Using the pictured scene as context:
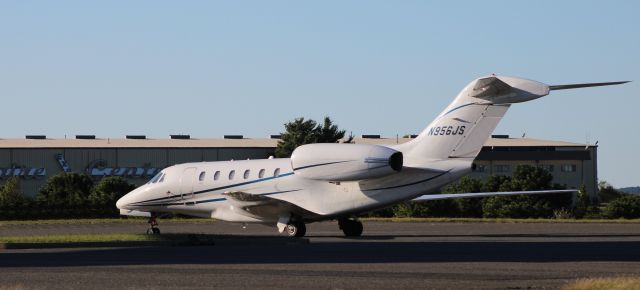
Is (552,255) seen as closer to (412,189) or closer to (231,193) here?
(412,189)

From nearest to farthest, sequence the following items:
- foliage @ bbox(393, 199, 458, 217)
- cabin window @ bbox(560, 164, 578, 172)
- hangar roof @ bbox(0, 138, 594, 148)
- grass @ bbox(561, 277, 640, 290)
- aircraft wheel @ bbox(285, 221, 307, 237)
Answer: grass @ bbox(561, 277, 640, 290) < aircraft wheel @ bbox(285, 221, 307, 237) < foliage @ bbox(393, 199, 458, 217) < hangar roof @ bbox(0, 138, 594, 148) < cabin window @ bbox(560, 164, 578, 172)

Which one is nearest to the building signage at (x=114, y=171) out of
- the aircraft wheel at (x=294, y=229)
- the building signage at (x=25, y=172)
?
the building signage at (x=25, y=172)

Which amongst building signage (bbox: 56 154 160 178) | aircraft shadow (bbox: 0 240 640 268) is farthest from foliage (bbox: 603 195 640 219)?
building signage (bbox: 56 154 160 178)

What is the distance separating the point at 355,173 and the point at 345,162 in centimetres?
48

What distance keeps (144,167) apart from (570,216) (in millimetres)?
39435

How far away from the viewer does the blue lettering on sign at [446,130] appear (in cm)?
3544

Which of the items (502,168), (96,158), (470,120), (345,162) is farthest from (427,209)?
(502,168)

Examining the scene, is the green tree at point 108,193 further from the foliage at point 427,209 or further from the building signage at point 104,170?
the building signage at point 104,170

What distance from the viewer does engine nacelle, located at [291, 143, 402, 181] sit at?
35.2 metres

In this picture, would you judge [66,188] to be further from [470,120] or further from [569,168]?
[569,168]

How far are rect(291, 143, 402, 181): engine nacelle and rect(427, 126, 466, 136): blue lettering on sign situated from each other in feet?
4.43

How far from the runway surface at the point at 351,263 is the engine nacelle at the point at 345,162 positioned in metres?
1.89

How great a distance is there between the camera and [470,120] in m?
35.2

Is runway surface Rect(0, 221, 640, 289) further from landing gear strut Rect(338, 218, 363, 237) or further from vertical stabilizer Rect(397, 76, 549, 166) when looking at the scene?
vertical stabilizer Rect(397, 76, 549, 166)
